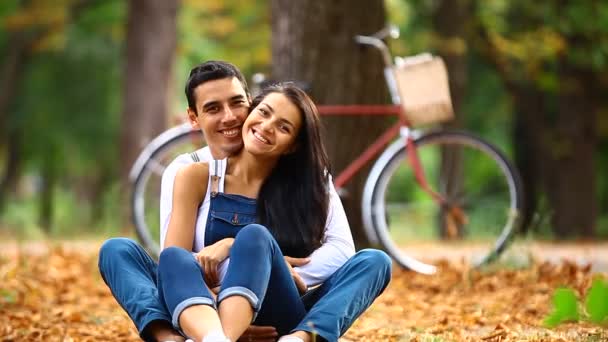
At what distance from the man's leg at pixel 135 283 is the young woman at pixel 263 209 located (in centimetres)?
7

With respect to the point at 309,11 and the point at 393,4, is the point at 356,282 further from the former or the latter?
the point at 393,4

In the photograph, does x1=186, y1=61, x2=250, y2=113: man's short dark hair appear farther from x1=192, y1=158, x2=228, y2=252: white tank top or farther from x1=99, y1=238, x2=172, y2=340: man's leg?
x1=99, y1=238, x2=172, y2=340: man's leg

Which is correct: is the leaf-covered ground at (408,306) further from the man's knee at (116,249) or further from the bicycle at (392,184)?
the man's knee at (116,249)

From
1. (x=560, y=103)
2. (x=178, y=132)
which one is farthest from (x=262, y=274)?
(x=560, y=103)

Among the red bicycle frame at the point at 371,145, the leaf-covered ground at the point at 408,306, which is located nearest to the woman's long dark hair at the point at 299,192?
the leaf-covered ground at the point at 408,306

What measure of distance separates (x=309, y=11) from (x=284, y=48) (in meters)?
0.27

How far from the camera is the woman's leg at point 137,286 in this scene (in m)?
3.44

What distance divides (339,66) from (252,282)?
3305mm

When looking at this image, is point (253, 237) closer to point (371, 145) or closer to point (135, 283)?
point (135, 283)

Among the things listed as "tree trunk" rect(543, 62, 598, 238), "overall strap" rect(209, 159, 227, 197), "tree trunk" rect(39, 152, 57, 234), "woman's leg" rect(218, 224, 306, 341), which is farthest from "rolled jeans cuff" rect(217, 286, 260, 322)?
"tree trunk" rect(39, 152, 57, 234)

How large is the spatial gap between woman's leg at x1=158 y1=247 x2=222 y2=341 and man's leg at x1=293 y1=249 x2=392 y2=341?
1.14ft

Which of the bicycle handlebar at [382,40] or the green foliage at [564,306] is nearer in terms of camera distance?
the green foliage at [564,306]

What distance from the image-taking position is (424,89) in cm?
614

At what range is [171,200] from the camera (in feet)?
11.9
